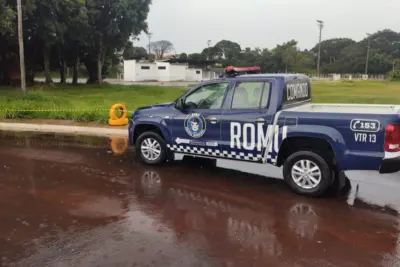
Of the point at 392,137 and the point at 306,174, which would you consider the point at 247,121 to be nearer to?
the point at 306,174

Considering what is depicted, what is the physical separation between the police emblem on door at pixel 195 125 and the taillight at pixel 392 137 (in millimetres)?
2994

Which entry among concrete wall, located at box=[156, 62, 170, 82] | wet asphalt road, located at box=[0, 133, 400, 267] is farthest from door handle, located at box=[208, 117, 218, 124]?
concrete wall, located at box=[156, 62, 170, 82]

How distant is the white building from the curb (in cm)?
5590

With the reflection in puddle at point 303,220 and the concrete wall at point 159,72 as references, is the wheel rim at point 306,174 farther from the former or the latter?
the concrete wall at point 159,72

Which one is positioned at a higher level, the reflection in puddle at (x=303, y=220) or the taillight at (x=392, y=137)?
the taillight at (x=392, y=137)

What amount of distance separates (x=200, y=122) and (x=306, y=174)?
2.07 meters

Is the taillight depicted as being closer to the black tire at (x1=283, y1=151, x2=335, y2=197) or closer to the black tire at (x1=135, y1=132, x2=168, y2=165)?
the black tire at (x1=283, y1=151, x2=335, y2=197)

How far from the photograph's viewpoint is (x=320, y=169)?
6.20 meters

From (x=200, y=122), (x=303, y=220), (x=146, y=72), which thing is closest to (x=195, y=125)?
(x=200, y=122)

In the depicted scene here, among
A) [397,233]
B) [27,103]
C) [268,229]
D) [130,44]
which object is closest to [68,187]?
[268,229]

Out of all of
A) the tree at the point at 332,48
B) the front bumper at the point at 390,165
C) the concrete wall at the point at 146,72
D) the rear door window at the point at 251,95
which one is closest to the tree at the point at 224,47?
the tree at the point at 332,48

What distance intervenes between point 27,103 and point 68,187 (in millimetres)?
11920

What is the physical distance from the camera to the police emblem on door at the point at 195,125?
7.35 m

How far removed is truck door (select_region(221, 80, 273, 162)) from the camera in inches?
261
